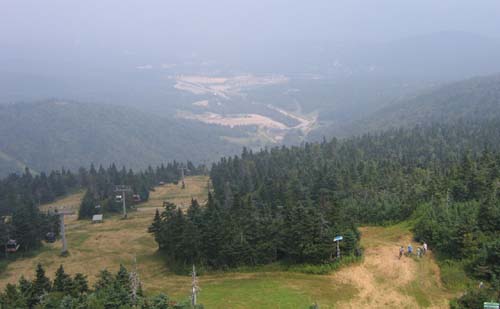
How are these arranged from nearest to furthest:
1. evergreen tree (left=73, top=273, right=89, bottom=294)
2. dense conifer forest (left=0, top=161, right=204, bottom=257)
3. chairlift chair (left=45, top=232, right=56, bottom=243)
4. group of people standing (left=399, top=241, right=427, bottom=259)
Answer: evergreen tree (left=73, top=273, right=89, bottom=294) → group of people standing (left=399, top=241, right=427, bottom=259) → dense conifer forest (left=0, top=161, right=204, bottom=257) → chairlift chair (left=45, top=232, right=56, bottom=243)

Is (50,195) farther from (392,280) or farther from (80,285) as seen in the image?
(392,280)

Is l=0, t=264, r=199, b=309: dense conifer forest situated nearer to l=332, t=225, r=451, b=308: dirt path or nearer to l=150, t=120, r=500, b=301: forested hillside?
A: l=150, t=120, r=500, b=301: forested hillside

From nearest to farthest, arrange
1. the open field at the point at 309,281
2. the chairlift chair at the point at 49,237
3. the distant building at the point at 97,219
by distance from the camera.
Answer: the open field at the point at 309,281 → the chairlift chair at the point at 49,237 → the distant building at the point at 97,219

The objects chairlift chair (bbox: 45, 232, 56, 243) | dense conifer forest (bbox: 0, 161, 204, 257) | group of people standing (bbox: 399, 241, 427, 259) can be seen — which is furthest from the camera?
chairlift chair (bbox: 45, 232, 56, 243)

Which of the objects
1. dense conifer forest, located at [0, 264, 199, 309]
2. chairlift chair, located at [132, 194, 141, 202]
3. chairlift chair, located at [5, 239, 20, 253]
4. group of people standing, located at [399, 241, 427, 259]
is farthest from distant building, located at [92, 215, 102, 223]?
group of people standing, located at [399, 241, 427, 259]

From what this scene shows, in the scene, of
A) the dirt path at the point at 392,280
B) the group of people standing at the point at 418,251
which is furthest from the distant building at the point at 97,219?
the group of people standing at the point at 418,251

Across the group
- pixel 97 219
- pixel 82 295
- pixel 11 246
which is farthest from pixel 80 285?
pixel 97 219

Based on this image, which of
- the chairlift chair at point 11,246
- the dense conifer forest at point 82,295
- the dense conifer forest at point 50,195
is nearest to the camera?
the dense conifer forest at point 82,295

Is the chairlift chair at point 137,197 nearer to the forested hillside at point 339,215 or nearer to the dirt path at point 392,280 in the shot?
the forested hillside at point 339,215
